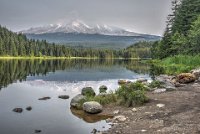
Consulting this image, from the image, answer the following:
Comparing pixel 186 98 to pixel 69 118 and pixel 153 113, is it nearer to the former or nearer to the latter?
pixel 153 113

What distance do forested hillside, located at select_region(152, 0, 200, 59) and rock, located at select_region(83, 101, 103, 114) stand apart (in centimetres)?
4111

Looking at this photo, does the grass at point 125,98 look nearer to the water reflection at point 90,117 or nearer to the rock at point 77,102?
the rock at point 77,102

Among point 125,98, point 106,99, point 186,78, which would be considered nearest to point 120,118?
point 125,98

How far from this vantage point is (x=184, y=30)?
93.2 meters

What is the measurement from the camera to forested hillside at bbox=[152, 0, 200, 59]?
6838cm

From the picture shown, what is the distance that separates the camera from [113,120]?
23.5m

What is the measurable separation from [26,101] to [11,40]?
554ft

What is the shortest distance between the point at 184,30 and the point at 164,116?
244 ft

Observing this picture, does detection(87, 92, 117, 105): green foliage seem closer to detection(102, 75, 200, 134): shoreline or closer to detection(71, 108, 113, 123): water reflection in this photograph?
detection(102, 75, 200, 134): shoreline

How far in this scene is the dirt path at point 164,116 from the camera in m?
19.2

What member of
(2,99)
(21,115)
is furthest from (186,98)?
(2,99)

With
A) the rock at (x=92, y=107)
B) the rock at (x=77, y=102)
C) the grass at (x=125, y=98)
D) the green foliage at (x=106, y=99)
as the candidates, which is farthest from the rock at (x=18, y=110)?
the green foliage at (x=106, y=99)

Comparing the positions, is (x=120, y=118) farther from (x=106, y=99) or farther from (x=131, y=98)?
(x=106, y=99)

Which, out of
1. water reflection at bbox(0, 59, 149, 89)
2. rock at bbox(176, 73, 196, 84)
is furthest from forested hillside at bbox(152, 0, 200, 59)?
rock at bbox(176, 73, 196, 84)
